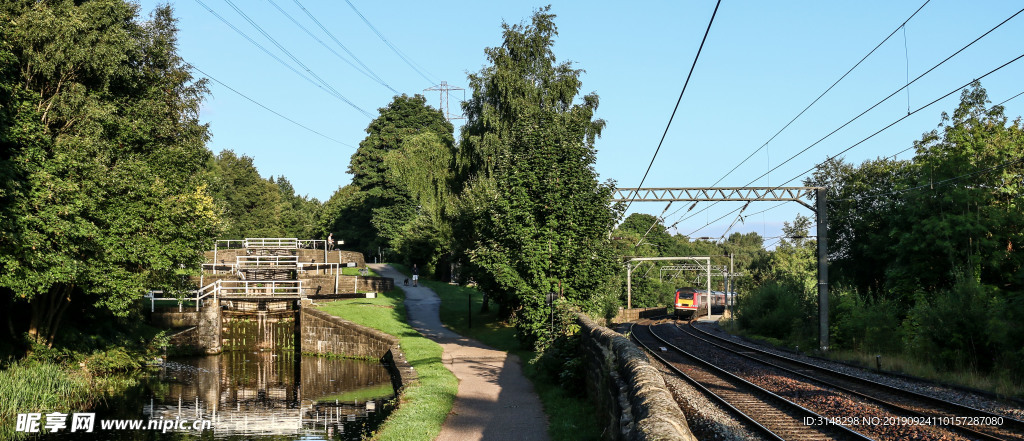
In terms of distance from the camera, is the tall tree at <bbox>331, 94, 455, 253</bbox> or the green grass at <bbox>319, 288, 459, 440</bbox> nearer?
the green grass at <bbox>319, 288, 459, 440</bbox>

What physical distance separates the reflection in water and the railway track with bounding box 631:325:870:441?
8.56 meters

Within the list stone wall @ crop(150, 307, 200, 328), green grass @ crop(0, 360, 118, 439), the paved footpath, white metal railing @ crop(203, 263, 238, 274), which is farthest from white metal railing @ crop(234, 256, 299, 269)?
green grass @ crop(0, 360, 118, 439)

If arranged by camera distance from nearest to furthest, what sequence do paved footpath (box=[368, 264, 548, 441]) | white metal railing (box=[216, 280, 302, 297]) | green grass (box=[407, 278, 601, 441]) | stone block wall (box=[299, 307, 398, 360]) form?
1. green grass (box=[407, 278, 601, 441])
2. paved footpath (box=[368, 264, 548, 441])
3. stone block wall (box=[299, 307, 398, 360])
4. white metal railing (box=[216, 280, 302, 297])

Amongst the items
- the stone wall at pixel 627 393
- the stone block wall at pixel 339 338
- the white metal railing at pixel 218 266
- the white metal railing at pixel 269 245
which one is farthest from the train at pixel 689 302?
the stone wall at pixel 627 393

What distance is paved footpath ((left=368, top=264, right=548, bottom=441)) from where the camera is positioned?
14367 millimetres

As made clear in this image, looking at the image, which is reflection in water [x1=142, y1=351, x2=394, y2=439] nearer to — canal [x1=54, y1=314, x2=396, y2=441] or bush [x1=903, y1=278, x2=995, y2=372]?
canal [x1=54, y1=314, x2=396, y2=441]

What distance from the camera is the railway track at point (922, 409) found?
1226cm

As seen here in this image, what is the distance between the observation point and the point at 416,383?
A: 20062 millimetres

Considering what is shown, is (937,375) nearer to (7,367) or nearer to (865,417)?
(865,417)

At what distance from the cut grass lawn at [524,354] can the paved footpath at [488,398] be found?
28 centimetres

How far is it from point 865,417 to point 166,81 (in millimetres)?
28262

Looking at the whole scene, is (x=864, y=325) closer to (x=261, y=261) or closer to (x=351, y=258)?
(x=261, y=261)

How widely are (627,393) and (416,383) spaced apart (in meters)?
10.2

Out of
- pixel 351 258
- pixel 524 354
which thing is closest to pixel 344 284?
pixel 351 258
